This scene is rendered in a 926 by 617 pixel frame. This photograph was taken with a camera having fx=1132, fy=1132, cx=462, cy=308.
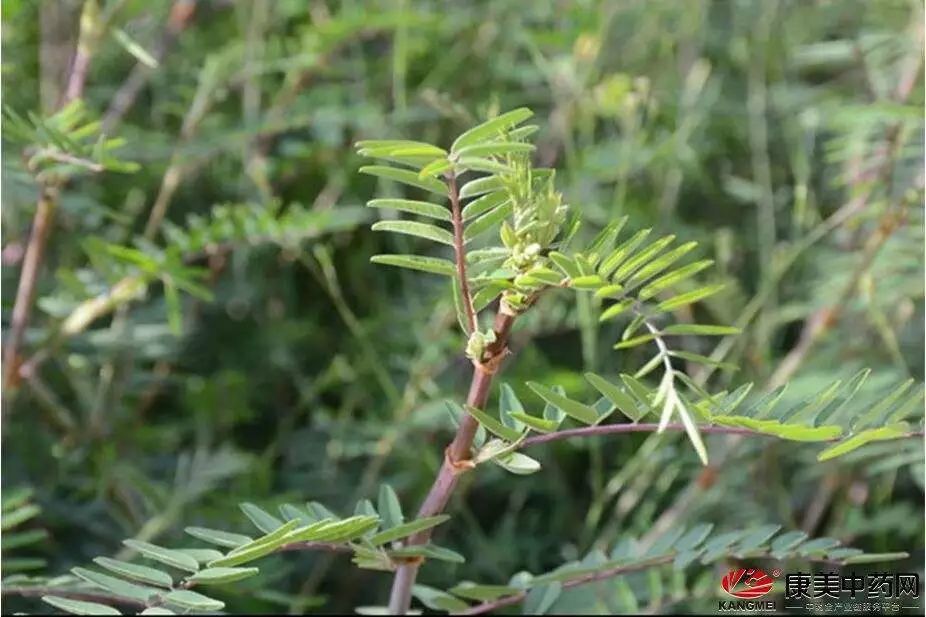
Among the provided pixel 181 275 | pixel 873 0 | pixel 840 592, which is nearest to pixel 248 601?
pixel 181 275

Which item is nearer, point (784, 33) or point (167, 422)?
point (167, 422)

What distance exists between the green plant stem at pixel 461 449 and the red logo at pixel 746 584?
0.49 ft

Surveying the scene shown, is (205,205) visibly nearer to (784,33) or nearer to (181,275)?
(181,275)

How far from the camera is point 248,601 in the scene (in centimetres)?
51


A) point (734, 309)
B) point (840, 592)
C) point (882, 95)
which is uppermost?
point (882, 95)

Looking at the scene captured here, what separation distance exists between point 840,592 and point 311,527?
326mm

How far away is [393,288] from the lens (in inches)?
29.1

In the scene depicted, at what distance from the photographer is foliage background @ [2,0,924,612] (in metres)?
0.54

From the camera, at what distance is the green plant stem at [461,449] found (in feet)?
0.96

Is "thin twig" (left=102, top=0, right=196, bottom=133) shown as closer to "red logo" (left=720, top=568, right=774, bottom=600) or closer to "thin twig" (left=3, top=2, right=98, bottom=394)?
"thin twig" (left=3, top=2, right=98, bottom=394)

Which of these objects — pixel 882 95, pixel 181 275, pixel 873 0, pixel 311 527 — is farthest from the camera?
pixel 873 0
